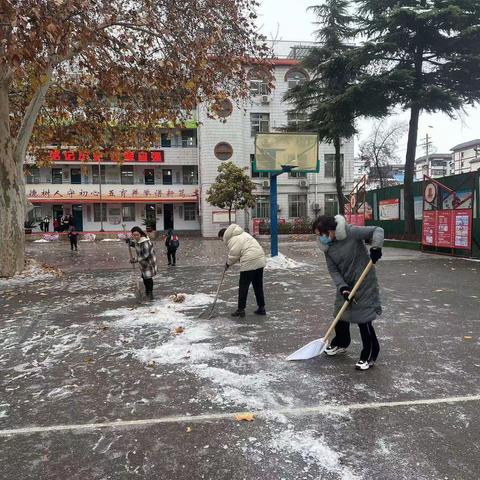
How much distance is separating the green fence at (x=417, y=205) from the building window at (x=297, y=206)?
1394cm

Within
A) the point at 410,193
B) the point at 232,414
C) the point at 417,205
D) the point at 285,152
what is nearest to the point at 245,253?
the point at 232,414

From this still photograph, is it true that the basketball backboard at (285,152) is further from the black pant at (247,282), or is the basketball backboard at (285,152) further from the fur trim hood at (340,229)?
the fur trim hood at (340,229)

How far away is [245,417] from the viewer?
11.0 ft

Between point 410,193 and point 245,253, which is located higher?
point 410,193

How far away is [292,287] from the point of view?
9266 millimetres

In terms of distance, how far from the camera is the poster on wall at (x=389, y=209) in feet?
66.6

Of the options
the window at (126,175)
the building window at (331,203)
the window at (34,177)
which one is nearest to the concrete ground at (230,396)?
the building window at (331,203)

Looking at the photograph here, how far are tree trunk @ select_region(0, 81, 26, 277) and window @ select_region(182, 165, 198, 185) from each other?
2574 centimetres

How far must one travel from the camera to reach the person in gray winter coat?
4.26 meters

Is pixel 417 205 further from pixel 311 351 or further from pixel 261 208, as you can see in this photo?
pixel 261 208

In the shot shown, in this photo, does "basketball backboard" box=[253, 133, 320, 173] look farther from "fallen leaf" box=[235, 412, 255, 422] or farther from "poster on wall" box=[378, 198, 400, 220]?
"fallen leaf" box=[235, 412, 255, 422]

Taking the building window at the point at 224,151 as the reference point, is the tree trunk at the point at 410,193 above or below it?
below

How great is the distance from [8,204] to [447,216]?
523 inches

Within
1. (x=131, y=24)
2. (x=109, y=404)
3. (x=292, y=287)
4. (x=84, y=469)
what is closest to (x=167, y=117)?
(x=131, y=24)
